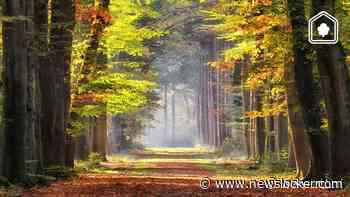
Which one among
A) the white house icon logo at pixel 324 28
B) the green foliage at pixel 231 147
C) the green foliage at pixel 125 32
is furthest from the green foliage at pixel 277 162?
the green foliage at pixel 231 147

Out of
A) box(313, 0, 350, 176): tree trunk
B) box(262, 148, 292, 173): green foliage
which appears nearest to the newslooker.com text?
box(313, 0, 350, 176): tree trunk

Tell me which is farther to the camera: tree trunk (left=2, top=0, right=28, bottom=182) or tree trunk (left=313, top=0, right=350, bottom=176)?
tree trunk (left=2, top=0, right=28, bottom=182)

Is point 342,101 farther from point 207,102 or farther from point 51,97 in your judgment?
point 207,102

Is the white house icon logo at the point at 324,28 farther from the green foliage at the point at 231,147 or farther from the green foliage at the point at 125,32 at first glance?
the green foliage at the point at 231,147

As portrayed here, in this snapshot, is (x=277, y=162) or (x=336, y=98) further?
(x=277, y=162)

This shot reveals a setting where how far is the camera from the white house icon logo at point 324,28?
14375mm

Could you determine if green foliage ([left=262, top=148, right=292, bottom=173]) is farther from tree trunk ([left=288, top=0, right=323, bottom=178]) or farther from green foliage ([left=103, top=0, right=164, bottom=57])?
tree trunk ([left=288, top=0, right=323, bottom=178])

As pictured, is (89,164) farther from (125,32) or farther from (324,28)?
(324,28)

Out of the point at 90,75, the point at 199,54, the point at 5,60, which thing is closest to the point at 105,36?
the point at 90,75

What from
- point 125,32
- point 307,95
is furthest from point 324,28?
point 125,32

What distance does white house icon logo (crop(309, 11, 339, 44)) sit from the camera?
14375mm

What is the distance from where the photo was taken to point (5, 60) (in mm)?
14656

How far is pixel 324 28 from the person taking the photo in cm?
1470

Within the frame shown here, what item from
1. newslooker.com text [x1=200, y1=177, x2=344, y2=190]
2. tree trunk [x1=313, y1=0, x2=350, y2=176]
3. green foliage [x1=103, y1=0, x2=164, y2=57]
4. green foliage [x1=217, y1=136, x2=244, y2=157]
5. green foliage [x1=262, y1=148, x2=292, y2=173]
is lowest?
green foliage [x1=217, y1=136, x2=244, y2=157]
